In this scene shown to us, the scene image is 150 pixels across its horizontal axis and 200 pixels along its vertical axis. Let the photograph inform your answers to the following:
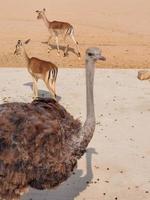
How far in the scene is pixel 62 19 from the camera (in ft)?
71.9

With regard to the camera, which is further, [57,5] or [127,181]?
[57,5]

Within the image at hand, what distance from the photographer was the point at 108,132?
307 inches

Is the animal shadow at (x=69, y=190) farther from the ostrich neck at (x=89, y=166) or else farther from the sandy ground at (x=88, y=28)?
the sandy ground at (x=88, y=28)

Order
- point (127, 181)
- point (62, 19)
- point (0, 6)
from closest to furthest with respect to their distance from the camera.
Result: point (127, 181)
point (62, 19)
point (0, 6)

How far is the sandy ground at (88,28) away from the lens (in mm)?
15344

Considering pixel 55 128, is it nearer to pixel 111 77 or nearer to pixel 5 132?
pixel 5 132

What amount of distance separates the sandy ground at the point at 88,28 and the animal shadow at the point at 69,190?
7766 millimetres

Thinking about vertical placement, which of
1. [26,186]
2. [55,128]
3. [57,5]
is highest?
[55,128]

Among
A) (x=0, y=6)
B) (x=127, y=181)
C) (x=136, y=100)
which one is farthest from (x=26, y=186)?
(x=0, y=6)

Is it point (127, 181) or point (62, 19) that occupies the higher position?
point (127, 181)

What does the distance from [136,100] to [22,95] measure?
1.98 m

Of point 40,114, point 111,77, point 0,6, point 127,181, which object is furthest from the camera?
point 0,6

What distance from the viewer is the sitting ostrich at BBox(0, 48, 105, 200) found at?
15.3 feet

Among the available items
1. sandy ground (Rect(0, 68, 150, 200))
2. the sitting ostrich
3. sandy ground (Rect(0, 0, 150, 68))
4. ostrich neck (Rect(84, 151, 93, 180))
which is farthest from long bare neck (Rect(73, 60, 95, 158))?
sandy ground (Rect(0, 0, 150, 68))
